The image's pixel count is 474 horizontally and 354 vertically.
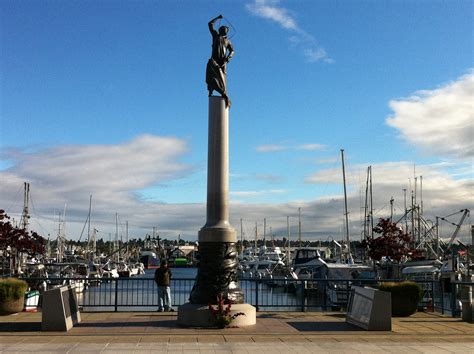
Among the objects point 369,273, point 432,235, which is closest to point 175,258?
point 432,235

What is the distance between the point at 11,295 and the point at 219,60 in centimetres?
1008

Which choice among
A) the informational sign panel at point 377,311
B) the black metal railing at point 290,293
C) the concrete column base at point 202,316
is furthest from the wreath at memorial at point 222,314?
the black metal railing at point 290,293

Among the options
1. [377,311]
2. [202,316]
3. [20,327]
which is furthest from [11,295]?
[377,311]

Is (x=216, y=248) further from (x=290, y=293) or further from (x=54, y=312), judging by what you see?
(x=290, y=293)

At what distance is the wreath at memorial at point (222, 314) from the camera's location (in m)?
15.5

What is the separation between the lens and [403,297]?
19.0 meters

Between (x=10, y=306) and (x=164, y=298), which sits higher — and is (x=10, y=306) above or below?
below

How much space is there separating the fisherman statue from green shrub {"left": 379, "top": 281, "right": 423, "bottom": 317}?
813 cm

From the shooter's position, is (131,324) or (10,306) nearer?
(131,324)

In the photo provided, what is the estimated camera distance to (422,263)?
1668 inches

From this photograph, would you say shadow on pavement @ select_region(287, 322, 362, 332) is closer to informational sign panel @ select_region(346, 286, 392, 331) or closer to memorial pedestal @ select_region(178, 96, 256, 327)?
informational sign panel @ select_region(346, 286, 392, 331)

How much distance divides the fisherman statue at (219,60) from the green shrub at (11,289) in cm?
883

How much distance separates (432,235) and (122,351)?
6201 centimetres

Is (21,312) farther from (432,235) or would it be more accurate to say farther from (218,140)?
(432,235)
